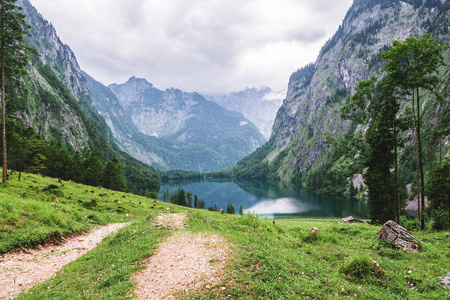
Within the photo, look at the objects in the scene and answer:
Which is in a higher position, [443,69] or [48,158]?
[443,69]

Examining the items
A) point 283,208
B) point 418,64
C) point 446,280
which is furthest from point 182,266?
point 283,208

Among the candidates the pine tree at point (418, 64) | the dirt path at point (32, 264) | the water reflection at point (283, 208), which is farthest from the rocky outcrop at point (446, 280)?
the water reflection at point (283, 208)

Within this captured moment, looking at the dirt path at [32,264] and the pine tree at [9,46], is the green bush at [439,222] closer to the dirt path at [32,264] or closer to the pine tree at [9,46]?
the dirt path at [32,264]

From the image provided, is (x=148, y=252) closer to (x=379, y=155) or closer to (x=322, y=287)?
(x=322, y=287)

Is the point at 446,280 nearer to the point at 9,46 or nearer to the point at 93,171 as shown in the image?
the point at 9,46

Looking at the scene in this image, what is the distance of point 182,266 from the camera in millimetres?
10500

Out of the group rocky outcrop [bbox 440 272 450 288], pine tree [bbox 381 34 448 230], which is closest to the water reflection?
pine tree [bbox 381 34 448 230]

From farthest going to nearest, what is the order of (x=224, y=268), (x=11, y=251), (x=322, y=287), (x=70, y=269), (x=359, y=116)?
1. (x=359, y=116)
2. (x=11, y=251)
3. (x=70, y=269)
4. (x=224, y=268)
5. (x=322, y=287)

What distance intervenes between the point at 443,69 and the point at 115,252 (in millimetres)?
283026

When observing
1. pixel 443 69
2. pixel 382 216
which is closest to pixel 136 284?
pixel 382 216

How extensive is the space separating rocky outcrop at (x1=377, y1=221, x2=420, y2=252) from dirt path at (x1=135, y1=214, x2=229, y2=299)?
14158 mm

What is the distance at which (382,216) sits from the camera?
98.6ft

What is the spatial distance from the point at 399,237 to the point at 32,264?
26.3 m

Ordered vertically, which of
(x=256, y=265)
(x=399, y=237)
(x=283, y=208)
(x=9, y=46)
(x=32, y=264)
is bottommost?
(x=283, y=208)
